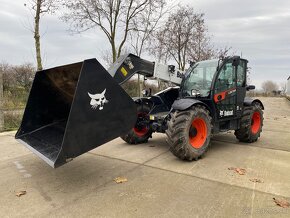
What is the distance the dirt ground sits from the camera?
10.2 feet

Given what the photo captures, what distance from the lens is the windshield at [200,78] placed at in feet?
18.5

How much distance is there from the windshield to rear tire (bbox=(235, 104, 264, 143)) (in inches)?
58.4

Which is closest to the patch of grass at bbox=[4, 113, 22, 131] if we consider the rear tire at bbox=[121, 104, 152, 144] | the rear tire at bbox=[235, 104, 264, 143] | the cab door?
the rear tire at bbox=[121, 104, 152, 144]

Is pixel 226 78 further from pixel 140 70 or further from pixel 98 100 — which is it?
pixel 98 100

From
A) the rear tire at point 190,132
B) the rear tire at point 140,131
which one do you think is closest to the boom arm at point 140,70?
the rear tire at point 140,131

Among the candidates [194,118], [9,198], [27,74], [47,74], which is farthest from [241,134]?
[27,74]

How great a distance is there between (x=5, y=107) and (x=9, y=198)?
682cm

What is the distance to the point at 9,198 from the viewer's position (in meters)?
3.45

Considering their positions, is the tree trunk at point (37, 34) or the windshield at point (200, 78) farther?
the tree trunk at point (37, 34)

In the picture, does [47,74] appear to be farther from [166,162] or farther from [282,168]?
[282,168]

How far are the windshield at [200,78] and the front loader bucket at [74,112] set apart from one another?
2.19 meters

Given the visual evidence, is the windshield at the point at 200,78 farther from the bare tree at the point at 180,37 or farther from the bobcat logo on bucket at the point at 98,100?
the bare tree at the point at 180,37

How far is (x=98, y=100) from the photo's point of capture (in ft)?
11.6

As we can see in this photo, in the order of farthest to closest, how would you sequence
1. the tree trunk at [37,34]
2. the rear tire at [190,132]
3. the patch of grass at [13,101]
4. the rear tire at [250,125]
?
the patch of grass at [13,101] → the tree trunk at [37,34] → the rear tire at [250,125] → the rear tire at [190,132]
